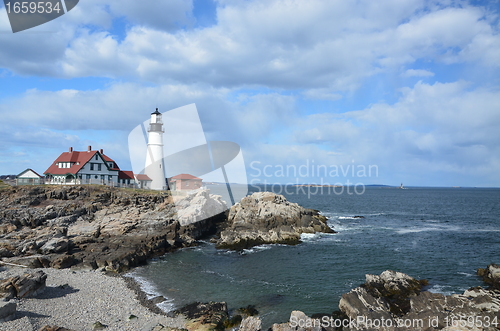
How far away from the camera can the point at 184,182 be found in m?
55.3

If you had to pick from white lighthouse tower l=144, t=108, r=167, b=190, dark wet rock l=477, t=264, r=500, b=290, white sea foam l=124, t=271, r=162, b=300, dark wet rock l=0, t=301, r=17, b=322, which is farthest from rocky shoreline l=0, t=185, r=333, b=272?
dark wet rock l=477, t=264, r=500, b=290

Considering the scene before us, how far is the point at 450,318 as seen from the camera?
15695 millimetres

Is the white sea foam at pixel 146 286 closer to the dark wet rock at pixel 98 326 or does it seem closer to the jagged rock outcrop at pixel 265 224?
the dark wet rock at pixel 98 326

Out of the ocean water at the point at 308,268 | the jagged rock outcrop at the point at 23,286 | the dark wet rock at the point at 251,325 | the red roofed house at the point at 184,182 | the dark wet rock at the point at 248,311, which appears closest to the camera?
the dark wet rock at the point at 251,325

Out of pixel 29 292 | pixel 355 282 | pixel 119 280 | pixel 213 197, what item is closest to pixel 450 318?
pixel 355 282

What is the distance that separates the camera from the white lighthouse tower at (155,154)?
162 ft

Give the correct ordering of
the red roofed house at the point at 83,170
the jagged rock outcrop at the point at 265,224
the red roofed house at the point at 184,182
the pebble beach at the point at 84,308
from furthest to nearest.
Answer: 1. the red roofed house at the point at 184,182
2. the red roofed house at the point at 83,170
3. the jagged rock outcrop at the point at 265,224
4. the pebble beach at the point at 84,308

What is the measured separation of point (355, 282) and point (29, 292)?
72.9ft

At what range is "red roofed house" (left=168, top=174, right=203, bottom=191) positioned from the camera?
2154 inches

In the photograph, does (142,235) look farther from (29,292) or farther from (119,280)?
(29,292)

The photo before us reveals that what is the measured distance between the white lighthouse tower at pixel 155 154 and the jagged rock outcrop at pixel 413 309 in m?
37.3

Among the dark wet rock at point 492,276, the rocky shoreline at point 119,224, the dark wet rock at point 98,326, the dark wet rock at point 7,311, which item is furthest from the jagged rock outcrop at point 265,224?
the dark wet rock at point 7,311

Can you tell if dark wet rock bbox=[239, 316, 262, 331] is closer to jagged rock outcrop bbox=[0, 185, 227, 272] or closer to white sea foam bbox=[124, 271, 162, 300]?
white sea foam bbox=[124, 271, 162, 300]

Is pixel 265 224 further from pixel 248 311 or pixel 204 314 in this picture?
pixel 204 314
